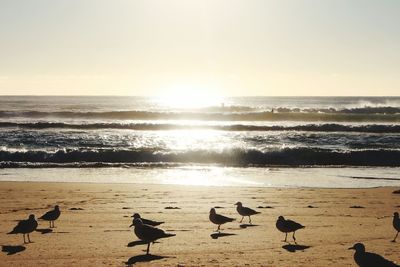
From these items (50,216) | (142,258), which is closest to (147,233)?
(142,258)

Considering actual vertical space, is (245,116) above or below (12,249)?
above

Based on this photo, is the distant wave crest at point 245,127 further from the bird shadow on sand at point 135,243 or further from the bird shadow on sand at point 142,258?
the bird shadow on sand at point 142,258

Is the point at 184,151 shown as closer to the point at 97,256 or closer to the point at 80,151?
the point at 80,151

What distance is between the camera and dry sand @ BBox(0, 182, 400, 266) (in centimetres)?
716

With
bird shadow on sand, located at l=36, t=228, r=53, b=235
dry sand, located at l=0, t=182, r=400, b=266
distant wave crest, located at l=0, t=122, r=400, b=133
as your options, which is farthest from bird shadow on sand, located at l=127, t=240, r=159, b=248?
distant wave crest, located at l=0, t=122, r=400, b=133

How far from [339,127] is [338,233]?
3865cm

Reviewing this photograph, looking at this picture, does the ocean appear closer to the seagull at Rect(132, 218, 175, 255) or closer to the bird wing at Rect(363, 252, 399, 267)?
the seagull at Rect(132, 218, 175, 255)

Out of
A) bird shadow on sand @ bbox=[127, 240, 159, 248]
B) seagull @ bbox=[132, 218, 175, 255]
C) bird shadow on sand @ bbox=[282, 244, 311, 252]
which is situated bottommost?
bird shadow on sand @ bbox=[127, 240, 159, 248]

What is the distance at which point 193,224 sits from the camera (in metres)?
9.76

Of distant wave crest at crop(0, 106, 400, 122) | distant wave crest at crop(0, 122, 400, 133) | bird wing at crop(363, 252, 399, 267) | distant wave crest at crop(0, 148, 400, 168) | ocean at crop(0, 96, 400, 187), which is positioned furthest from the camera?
distant wave crest at crop(0, 106, 400, 122)

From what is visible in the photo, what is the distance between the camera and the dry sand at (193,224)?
716 centimetres

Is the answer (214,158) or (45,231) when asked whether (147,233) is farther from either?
(214,158)

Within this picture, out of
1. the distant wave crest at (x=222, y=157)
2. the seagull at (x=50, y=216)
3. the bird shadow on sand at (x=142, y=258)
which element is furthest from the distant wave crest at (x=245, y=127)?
the bird shadow on sand at (x=142, y=258)

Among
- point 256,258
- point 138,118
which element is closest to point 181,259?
point 256,258
